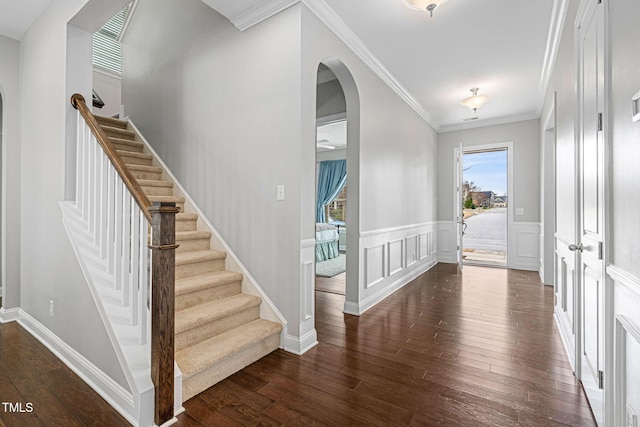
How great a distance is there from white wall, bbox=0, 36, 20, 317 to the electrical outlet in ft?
14.7

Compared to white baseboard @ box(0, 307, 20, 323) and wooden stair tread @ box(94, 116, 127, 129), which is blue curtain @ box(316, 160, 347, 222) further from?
white baseboard @ box(0, 307, 20, 323)

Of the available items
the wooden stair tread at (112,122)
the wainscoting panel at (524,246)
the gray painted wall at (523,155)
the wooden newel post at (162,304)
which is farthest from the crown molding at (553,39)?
the wooden stair tread at (112,122)

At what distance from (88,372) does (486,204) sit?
7721mm

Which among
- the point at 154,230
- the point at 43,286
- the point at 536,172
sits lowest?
the point at 43,286

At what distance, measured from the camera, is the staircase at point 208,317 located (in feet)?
6.45

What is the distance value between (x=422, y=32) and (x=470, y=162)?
200 inches

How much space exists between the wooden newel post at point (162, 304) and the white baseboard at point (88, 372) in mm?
167

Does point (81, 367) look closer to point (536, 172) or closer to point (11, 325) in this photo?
point (11, 325)

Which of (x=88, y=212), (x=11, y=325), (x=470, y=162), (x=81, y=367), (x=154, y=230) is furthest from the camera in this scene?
(x=470, y=162)

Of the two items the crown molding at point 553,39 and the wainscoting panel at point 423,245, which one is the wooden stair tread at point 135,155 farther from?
the crown molding at point 553,39

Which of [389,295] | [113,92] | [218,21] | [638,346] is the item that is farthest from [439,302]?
[113,92]

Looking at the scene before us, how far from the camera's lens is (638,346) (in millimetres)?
1102

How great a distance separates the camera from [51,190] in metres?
2.49

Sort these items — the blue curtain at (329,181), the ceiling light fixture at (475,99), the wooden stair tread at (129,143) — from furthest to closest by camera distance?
the blue curtain at (329,181) < the ceiling light fixture at (475,99) < the wooden stair tread at (129,143)
